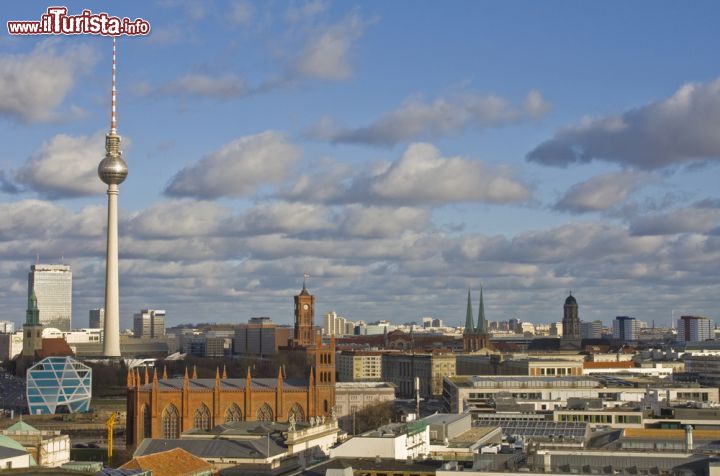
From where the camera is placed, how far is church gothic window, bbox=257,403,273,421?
165 metres

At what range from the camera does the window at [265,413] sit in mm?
165350

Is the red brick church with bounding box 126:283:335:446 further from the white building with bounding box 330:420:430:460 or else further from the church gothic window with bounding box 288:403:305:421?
the white building with bounding box 330:420:430:460

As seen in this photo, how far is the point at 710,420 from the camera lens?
114 metres

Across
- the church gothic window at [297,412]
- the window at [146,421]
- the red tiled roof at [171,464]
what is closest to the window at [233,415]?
the church gothic window at [297,412]

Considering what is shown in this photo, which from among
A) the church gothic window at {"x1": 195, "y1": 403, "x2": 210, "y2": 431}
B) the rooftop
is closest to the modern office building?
the rooftop

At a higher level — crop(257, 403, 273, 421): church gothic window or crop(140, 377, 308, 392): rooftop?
crop(140, 377, 308, 392): rooftop

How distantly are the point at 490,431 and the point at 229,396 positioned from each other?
62.7 metres

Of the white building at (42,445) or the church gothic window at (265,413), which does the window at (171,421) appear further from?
the white building at (42,445)

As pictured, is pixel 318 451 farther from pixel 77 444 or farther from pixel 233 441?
pixel 77 444

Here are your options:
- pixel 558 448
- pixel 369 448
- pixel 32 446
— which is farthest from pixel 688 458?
pixel 32 446

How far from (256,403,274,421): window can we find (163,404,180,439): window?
9.54m

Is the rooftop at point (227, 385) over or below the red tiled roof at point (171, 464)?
over

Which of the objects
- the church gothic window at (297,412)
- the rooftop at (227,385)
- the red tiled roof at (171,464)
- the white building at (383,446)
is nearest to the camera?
the red tiled roof at (171,464)

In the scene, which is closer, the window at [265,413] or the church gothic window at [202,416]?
the church gothic window at [202,416]
